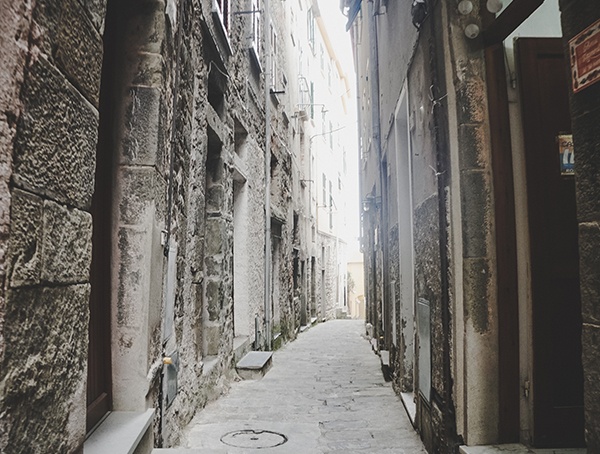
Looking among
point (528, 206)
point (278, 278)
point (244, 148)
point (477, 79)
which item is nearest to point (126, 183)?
point (477, 79)

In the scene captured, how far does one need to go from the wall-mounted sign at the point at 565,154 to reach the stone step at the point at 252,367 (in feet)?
14.8

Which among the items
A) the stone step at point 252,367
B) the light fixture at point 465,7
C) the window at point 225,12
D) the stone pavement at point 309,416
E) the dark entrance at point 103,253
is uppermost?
the window at point 225,12

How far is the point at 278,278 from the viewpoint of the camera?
10.1 meters

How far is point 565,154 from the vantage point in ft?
9.41

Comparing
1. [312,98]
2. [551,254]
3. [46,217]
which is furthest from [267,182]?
[312,98]

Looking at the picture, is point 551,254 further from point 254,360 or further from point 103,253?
point 254,360

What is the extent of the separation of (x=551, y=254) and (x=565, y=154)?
1.87 ft

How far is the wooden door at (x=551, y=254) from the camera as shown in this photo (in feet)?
8.91

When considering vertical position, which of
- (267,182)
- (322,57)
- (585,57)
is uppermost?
(322,57)

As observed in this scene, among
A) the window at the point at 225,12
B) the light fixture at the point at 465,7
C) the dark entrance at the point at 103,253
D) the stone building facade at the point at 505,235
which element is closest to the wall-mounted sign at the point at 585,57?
the stone building facade at the point at 505,235

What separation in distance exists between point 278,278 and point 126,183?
7.63m

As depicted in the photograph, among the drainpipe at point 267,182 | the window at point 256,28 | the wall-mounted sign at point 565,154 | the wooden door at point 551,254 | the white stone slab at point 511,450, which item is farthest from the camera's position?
the drainpipe at point 267,182

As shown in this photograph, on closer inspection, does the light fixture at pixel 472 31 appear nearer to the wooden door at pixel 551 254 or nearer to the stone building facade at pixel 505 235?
the stone building facade at pixel 505 235

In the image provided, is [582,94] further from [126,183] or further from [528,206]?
[126,183]
